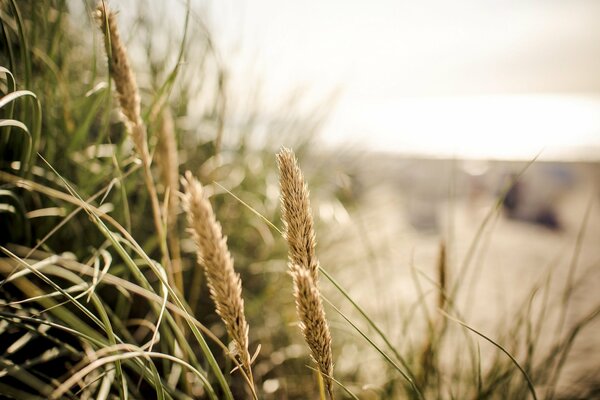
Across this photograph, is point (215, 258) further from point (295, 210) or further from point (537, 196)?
point (537, 196)

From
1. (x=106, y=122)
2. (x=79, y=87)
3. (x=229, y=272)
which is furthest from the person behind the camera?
(x=79, y=87)

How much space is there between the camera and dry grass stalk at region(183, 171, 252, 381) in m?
0.33

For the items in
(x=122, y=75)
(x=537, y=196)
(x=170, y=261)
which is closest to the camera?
(x=122, y=75)

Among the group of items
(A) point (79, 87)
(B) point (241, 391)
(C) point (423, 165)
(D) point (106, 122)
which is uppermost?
(A) point (79, 87)

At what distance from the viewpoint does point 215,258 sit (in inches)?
13.3

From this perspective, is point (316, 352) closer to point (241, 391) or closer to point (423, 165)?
point (241, 391)

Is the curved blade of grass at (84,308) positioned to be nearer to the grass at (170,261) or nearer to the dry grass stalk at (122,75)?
the grass at (170,261)

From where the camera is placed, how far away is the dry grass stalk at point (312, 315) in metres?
0.34

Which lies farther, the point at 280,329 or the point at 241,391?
the point at 280,329

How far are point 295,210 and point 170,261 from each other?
49 cm

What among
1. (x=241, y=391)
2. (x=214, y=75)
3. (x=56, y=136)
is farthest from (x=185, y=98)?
(x=241, y=391)

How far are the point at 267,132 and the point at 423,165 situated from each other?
138 inches

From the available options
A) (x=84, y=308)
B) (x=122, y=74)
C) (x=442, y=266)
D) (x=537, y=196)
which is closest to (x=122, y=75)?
(x=122, y=74)

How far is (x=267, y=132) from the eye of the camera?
1.38m
